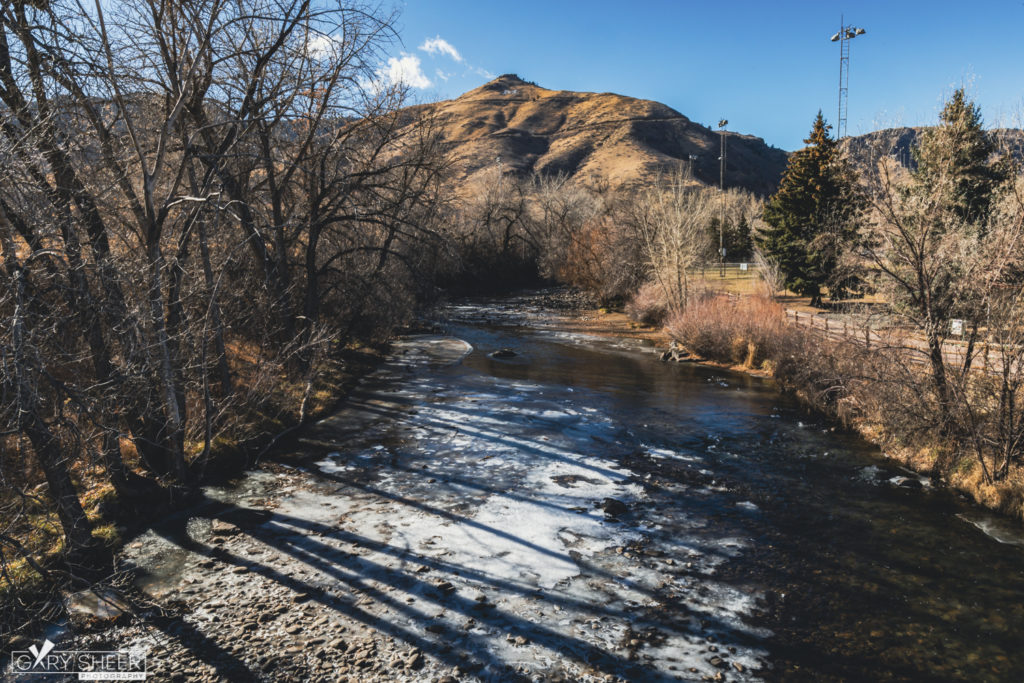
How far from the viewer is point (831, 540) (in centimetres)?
976

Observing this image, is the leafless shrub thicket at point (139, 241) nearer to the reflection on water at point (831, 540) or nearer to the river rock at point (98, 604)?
the river rock at point (98, 604)

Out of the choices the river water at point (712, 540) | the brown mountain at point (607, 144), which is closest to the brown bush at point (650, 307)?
the river water at point (712, 540)

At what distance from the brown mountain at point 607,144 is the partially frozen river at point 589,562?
4012 inches

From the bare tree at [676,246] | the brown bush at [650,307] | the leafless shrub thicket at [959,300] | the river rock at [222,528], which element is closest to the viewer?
the river rock at [222,528]

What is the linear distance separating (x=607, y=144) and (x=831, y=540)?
152741 mm

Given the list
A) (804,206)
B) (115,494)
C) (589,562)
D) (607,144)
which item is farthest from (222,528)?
(607,144)

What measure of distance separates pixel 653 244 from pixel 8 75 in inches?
1207

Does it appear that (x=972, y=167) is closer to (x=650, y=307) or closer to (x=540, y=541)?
(x=650, y=307)

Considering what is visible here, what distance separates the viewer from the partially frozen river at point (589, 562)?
267 inches

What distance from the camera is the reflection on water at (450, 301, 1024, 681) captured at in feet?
23.2

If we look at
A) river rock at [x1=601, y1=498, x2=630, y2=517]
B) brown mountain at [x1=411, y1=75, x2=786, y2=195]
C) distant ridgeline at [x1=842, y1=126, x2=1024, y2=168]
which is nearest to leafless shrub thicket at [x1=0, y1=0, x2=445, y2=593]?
river rock at [x1=601, y1=498, x2=630, y2=517]

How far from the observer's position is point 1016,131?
12203mm

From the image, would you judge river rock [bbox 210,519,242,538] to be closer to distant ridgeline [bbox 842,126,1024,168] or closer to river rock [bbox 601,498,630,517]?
river rock [bbox 601,498,630,517]

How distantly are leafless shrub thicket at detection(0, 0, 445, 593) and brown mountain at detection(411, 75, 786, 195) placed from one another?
99.1 metres
